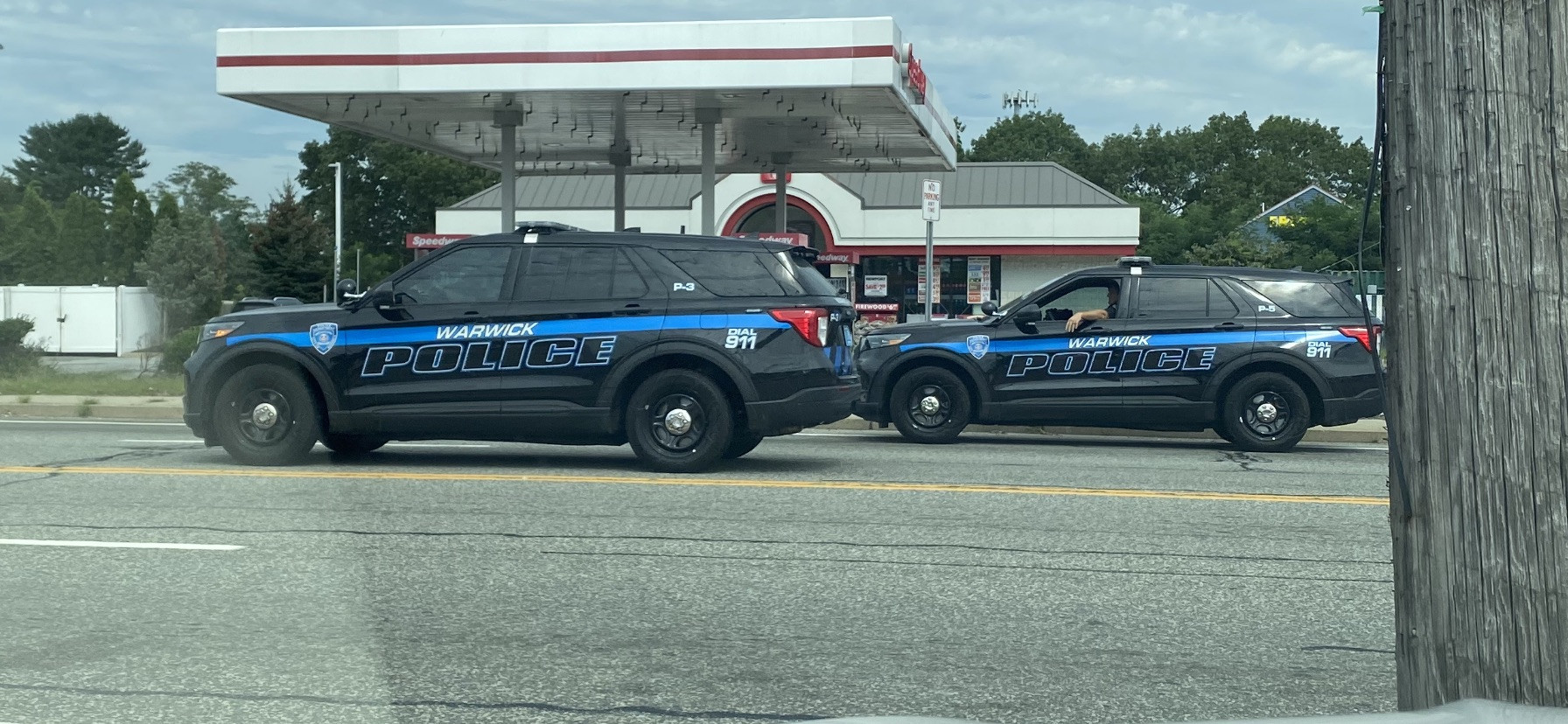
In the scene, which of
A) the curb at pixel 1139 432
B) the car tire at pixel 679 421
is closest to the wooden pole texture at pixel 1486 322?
the car tire at pixel 679 421

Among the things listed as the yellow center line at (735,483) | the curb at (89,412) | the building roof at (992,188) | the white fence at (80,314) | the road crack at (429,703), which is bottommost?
the road crack at (429,703)

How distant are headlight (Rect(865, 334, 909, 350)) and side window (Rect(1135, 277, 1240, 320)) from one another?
215 centimetres

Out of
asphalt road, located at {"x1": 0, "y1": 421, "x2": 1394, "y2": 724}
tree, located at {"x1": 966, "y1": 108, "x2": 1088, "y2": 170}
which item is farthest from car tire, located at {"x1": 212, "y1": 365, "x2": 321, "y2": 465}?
tree, located at {"x1": 966, "y1": 108, "x2": 1088, "y2": 170}

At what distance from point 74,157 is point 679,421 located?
127m

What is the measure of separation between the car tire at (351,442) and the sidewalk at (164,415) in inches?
202

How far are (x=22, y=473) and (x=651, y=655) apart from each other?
7.37m

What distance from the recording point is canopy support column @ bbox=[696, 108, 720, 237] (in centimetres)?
2120

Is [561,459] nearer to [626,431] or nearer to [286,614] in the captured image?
[626,431]

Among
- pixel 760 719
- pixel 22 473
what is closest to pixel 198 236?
pixel 22 473

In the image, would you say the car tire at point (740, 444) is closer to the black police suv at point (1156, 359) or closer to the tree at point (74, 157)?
the black police suv at point (1156, 359)

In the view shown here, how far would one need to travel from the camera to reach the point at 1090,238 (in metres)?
40.0

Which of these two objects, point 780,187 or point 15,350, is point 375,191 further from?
point 780,187

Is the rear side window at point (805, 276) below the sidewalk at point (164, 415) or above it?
above

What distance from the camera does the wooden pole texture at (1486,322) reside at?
119 inches
